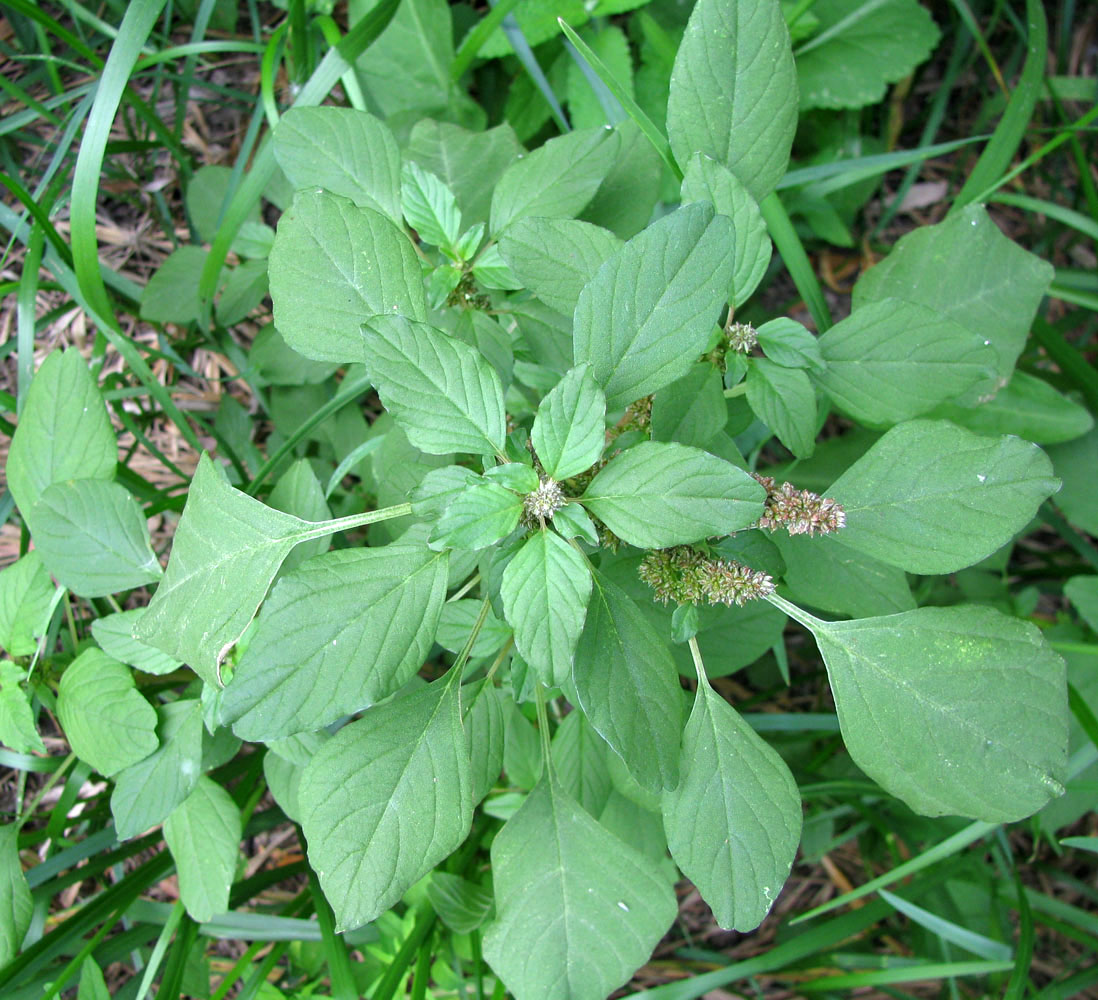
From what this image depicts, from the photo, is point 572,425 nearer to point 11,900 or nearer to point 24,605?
point 24,605

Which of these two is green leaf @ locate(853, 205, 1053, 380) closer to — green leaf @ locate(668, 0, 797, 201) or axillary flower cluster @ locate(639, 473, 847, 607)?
green leaf @ locate(668, 0, 797, 201)

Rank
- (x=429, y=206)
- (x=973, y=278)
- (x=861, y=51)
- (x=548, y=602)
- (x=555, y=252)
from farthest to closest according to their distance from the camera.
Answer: (x=861, y=51)
(x=973, y=278)
(x=429, y=206)
(x=555, y=252)
(x=548, y=602)

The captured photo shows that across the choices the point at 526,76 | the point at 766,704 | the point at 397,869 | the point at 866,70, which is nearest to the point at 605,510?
the point at 397,869

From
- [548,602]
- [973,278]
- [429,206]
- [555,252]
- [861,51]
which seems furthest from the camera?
[861,51]

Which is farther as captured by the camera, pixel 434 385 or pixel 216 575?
pixel 216 575

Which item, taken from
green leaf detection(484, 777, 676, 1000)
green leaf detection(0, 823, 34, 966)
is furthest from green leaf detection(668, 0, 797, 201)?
green leaf detection(0, 823, 34, 966)

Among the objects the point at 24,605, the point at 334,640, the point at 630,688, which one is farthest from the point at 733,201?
the point at 24,605

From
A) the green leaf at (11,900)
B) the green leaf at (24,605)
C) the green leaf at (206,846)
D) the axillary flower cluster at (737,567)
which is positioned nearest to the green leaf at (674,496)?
the axillary flower cluster at (737,567)

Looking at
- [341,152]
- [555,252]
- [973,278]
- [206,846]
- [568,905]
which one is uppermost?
[341,152]
